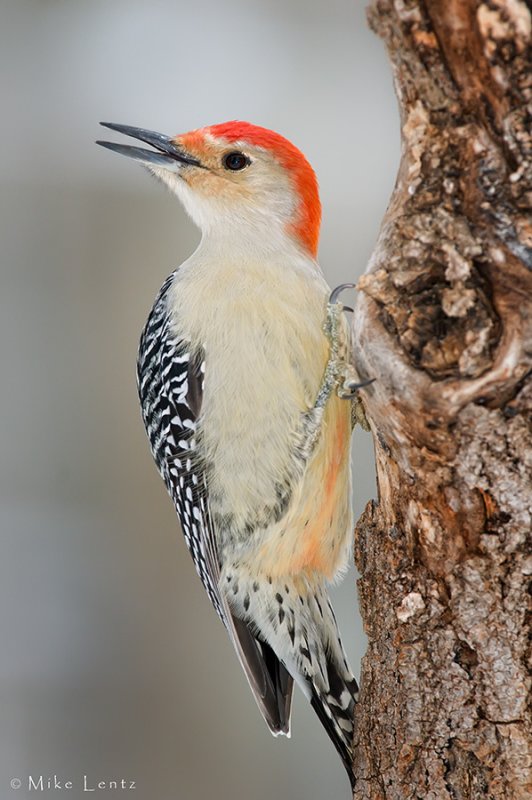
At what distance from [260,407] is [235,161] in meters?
1.06

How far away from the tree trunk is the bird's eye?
1440mm

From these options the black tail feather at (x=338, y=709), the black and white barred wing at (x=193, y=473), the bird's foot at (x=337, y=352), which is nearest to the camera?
the black tail feather at (x=338, y=709)

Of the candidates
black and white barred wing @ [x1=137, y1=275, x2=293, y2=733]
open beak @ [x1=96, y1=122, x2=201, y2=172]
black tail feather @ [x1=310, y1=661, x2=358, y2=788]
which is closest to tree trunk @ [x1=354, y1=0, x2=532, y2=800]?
black tail feather @ [x1=310, y1=661, x2=358, y2=788]

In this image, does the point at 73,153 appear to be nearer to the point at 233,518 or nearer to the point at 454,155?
the point at 233,518

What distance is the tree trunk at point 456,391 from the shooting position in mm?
1790

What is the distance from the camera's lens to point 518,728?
6.33ft

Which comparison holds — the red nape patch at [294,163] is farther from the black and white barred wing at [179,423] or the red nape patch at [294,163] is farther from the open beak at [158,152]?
the black and white barred wing at [179,423]

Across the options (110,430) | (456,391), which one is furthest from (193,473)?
(110,430)

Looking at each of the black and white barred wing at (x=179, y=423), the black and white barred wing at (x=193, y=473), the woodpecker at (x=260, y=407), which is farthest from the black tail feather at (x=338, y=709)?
the black and white barred wing at (x=179, y=423)

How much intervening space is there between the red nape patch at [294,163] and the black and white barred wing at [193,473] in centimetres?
59

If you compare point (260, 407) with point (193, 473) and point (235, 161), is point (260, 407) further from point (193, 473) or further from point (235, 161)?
point (235, 161)

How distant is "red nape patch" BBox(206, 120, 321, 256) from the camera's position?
329 centimetres

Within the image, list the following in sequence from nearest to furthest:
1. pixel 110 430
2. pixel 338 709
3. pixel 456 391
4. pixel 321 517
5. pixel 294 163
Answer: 1. pixel 456 391
2. pixel 338 709
3. pixel 321 517
4. pixel 294 163
5. pixel 110 430

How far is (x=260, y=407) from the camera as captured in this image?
113 inches
